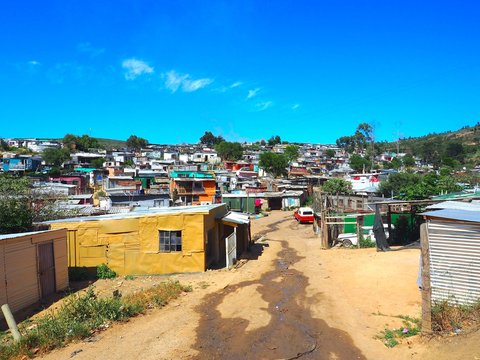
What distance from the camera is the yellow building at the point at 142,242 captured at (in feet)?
52.3

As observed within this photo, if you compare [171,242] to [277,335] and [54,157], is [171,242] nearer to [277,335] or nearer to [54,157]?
[277,335]

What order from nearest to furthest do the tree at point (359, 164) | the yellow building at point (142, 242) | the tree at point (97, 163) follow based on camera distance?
the yellow building at point (142, 242) < the tree at point (97, 163) < the tree at point (359, 164)

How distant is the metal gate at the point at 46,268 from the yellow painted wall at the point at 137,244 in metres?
2.88

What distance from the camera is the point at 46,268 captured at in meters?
13.2

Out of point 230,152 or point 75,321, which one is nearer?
point 75,321

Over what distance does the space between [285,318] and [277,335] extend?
1270 millimetres

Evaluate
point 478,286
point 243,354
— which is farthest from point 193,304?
point 478,286

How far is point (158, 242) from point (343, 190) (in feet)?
103

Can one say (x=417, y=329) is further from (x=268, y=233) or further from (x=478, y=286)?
(x=268, y=233)

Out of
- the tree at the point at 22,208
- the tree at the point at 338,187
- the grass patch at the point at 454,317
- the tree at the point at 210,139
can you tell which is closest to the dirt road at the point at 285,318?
the grass patch at the point at 454,317

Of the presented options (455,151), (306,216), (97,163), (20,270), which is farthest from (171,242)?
(455,151)

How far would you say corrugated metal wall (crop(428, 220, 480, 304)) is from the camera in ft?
26.8

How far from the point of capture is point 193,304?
11.6m

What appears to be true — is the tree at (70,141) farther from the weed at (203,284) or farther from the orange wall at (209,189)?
the weed at (203,284)
